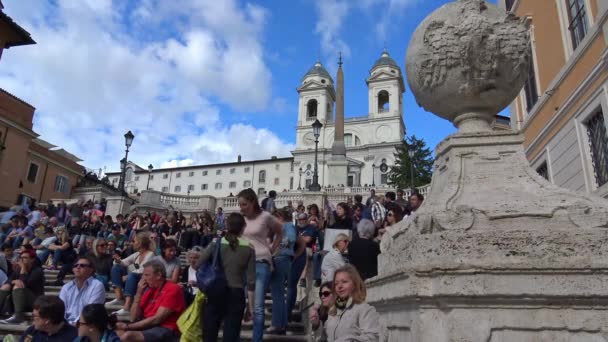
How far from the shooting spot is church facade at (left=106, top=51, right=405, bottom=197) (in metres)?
72.1

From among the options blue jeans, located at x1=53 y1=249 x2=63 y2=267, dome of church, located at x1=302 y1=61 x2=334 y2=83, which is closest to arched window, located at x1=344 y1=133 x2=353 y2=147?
dome of church, located at x1=302 y1=61 x2=334 y2=83

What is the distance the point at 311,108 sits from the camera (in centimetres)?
8306

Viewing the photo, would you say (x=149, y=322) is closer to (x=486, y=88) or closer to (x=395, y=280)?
(x=395, y=280)

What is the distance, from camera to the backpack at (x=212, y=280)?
4641 millimetres

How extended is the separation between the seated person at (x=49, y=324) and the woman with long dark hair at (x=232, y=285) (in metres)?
1.39

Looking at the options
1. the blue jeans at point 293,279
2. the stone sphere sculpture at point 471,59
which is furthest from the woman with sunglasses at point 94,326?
the stone sphere sculpture at point 471,59

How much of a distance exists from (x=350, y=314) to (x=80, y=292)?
492cm

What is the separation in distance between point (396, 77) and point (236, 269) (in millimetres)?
76609

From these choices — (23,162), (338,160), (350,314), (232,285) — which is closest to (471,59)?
(350,314)

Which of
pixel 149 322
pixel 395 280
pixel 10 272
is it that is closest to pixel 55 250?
pixel 10 272

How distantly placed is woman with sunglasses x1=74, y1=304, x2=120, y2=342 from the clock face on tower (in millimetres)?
73591

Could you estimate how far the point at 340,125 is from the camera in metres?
55.6

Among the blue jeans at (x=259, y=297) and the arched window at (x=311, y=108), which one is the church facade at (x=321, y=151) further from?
the blue jeans at (x=259, y=297)

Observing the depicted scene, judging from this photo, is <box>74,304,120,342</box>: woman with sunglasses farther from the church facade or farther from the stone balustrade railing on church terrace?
the church facade
